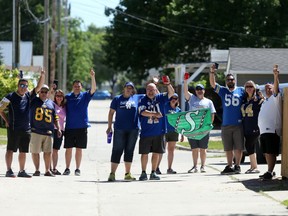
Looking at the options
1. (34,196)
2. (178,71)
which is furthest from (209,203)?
(178,71)

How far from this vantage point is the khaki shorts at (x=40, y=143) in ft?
53.1

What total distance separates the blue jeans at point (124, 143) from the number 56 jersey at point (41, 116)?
1.54 m

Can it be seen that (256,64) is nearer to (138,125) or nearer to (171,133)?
(171,133)

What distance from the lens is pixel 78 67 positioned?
342 ft

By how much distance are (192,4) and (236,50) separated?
14.4m

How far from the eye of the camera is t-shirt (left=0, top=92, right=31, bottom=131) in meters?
15.8

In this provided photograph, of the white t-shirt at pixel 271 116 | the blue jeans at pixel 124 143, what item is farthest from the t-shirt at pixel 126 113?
the white t-shirt at pixel 271 116

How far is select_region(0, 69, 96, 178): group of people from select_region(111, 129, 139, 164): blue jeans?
1.35m

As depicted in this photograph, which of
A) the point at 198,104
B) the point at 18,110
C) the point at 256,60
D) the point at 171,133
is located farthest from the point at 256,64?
the point at 18,110

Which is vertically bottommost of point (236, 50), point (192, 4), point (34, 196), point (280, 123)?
point (34, 196)

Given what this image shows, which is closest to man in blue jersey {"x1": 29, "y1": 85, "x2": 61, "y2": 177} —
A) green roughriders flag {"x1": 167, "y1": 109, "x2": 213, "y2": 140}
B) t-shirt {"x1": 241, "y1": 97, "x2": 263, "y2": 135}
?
green roughriders flag {"x1": 167, "y1": 109, "x2": 213, "y2": 140}

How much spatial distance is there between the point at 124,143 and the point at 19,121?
2.20 meters

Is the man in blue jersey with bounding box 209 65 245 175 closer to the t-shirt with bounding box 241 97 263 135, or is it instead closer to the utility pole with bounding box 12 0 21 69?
the t-shirt with bounding box 241 97 263 135

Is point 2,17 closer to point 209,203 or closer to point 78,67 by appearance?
point 78,67
